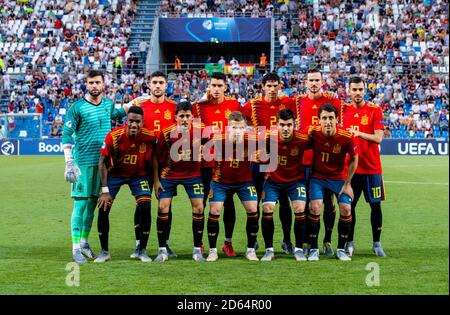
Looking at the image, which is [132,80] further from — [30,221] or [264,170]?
[264,170]

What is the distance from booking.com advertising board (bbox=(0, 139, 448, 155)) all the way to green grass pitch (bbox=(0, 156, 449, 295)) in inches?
707

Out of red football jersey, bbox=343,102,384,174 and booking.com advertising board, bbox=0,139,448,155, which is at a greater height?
red football jersey, bbox=343,102,384,174

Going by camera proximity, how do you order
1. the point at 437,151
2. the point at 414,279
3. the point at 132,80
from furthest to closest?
the point at 132,80, the point at 437,151, the point at 414,279

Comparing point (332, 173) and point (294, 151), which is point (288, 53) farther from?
point (294, 151)

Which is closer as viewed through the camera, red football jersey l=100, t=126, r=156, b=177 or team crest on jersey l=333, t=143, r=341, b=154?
red football jersey l=100, t=126, r=156, b=177

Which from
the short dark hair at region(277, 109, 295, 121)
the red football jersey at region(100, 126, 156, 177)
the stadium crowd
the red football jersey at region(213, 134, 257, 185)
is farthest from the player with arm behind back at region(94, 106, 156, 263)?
the stadium crowd

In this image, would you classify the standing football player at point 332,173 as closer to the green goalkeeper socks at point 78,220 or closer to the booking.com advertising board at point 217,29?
the green goalkeeper socks at point 78,220

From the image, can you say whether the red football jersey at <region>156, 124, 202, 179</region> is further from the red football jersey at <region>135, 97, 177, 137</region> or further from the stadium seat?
the stadium seat

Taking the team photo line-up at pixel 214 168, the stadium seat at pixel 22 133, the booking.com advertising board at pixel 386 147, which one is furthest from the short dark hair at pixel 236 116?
the stadium seat at pixel 22 133

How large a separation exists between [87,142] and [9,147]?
83.9 feet

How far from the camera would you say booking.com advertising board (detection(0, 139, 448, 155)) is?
3158 centimetres

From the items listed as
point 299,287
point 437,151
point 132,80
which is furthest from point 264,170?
point 132,80
